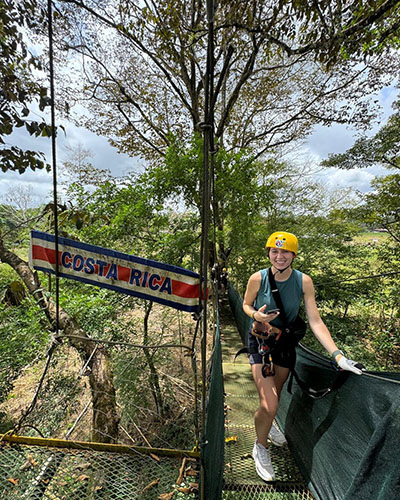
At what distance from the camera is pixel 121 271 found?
1.07 meters

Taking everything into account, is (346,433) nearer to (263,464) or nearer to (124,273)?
(263,464)

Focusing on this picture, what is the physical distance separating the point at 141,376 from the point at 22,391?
3.84 metres

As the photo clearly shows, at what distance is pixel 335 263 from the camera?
564 centimetres

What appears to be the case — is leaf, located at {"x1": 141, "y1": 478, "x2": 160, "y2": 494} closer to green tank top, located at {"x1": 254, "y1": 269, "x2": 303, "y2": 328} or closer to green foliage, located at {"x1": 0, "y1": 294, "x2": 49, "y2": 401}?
green tank top, located at {"x1": 254, "y1": 269, "x2": 303, "y2": 328}

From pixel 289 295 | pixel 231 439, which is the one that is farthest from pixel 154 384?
pixel 289 295

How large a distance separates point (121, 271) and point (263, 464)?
1.57 m

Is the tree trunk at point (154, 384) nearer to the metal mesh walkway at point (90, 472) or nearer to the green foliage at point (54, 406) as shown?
the green foliage at point (54, 406)

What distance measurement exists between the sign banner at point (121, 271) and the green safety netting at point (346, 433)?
0.93 metres

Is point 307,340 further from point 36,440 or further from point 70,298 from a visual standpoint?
point 36,440

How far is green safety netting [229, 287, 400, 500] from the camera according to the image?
37.0 inches

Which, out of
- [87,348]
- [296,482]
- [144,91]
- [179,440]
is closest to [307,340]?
[179,440]

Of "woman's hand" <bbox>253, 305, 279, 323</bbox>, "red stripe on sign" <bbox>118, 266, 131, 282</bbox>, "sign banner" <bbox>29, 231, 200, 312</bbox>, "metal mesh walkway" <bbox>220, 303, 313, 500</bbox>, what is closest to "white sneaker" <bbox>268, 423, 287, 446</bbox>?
"metal mesh walkway" <bbox>220, 303, 313, 500</bbox>

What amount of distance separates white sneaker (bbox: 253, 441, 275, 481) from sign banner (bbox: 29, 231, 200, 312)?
1202 mm

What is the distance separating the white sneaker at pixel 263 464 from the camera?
143 centimetres
